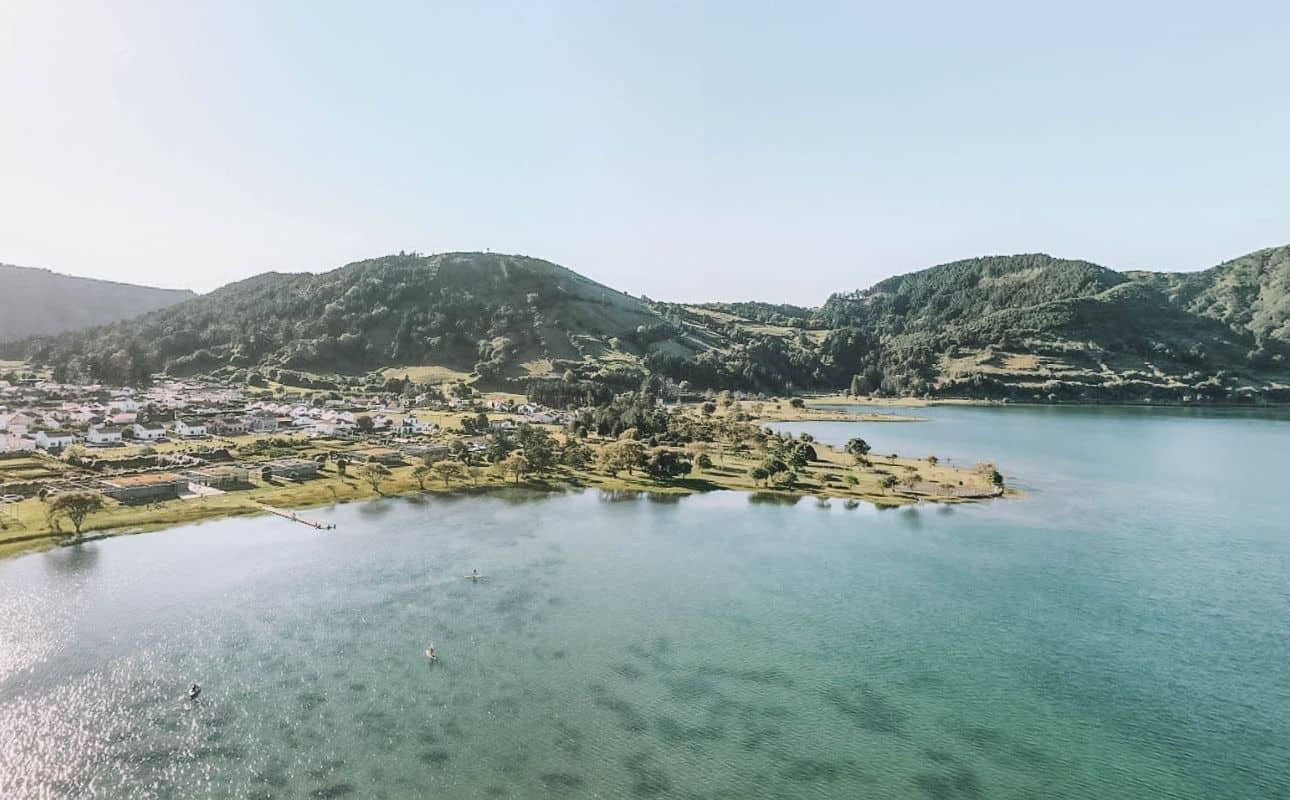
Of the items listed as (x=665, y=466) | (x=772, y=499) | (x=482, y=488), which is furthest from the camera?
(x=665, y=466)

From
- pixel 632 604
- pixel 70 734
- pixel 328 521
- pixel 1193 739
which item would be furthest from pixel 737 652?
pixel 328 521

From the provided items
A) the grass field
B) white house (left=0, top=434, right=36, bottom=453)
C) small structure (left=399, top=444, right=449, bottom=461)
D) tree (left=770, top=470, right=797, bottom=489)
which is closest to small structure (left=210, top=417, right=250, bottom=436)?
the grass field

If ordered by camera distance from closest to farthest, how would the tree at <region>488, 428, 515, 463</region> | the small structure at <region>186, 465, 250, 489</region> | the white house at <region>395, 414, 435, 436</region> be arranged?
the small structure at <region>186, 465, 250, 489</region> < the tree at <region>488, 428, 515, 463</region> < the white house at <region>395, 414, 435, 436</region>

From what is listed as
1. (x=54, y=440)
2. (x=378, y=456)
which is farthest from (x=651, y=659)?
(x=54, y=440)

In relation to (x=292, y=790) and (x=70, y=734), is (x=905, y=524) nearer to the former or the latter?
(x=292, y=790)

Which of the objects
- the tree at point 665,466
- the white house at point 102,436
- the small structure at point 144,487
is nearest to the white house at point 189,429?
the white house at point 102,436

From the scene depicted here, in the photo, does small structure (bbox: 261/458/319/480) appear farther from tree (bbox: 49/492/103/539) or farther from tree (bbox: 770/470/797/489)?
tree (bbox: 770/470/797/489)

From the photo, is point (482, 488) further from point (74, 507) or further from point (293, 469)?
point (74, 507)
